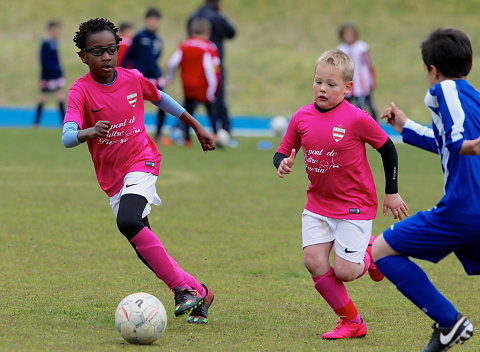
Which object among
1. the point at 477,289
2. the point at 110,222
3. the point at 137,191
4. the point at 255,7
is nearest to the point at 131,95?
the point at 137,191

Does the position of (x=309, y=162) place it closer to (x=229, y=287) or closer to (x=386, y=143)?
(x=386, y=143)

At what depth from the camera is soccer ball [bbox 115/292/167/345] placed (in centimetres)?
445

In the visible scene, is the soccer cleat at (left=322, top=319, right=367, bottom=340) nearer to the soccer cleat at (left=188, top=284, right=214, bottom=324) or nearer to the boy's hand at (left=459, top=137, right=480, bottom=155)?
the soccer cleat at (left=188, top=284, right=214, bottom=324)

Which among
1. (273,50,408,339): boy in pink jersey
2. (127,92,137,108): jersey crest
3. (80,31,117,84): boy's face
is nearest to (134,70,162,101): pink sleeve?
(127,92,137,108): jersey crest

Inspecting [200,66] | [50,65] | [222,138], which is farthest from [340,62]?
[50,65]

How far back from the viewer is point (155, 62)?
15.4 meters

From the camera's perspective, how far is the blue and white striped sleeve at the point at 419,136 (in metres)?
4.16

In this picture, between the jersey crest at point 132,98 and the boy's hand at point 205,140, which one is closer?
the jersey crest at point 132,98

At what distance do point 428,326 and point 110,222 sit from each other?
14.1 ft

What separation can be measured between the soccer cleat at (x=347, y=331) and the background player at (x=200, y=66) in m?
10.4

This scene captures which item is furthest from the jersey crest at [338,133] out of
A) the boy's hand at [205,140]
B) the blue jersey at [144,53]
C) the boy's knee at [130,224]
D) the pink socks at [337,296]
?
the blue jersey at [144,53]

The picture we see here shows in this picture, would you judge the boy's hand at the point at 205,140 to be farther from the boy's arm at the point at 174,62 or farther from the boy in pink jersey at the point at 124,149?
the boy's arm at the point at 174,62

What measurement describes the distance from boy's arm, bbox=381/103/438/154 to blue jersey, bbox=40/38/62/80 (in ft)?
53.1

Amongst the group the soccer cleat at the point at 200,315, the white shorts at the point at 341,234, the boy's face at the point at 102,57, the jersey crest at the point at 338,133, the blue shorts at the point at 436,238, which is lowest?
A: the soccer cleat at the point at 200,315
